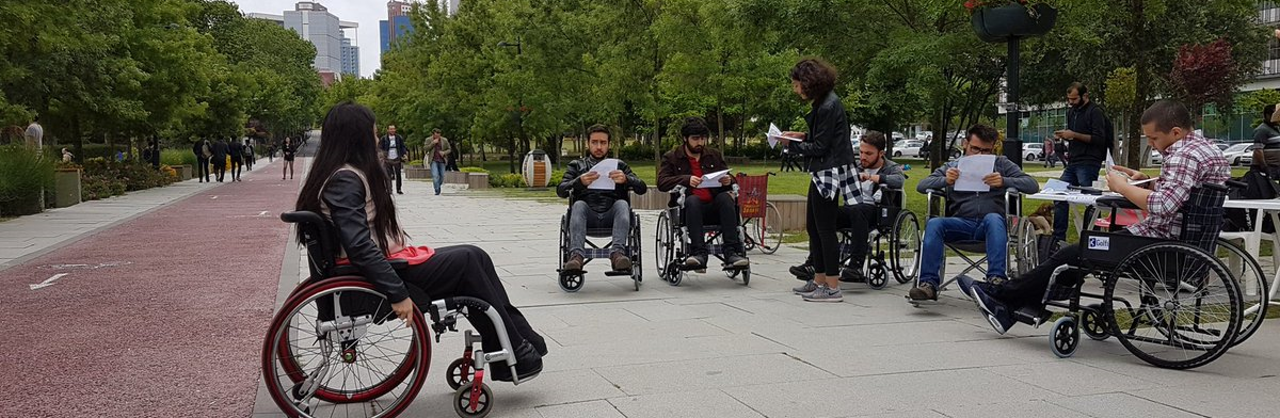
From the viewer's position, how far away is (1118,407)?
4656 mm

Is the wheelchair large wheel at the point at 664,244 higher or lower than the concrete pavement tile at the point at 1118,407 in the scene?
higher

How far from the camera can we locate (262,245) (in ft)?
42.9

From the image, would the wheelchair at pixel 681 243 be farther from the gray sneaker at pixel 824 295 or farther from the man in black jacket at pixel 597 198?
the gray sneaker at pixel 824 295

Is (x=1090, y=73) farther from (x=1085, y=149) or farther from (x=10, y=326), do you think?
(x=10, y=326)

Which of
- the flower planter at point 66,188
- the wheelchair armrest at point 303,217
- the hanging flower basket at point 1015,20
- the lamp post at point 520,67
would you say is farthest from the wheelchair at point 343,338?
the lamp post at point 520,67

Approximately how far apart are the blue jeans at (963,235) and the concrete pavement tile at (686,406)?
2.65 metres

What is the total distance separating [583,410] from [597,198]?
4040mm

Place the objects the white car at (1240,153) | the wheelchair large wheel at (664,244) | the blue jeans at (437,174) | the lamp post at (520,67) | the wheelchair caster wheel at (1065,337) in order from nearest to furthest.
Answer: the wheelchair caster wheel at (1065,337) → the wheelchair large wheel at (664,244) → the blue jeans at (437,174) → the lamp post at (520,67) → the white car at (1240,153)

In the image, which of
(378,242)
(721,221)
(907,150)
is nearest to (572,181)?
(721,221)

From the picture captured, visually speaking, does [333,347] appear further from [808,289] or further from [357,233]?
[808,289]

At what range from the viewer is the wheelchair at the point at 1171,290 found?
5.28 m

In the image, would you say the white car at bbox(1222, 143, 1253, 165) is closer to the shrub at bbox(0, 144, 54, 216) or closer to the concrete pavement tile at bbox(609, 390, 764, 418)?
the shrub at bbox(0, 144, 54, 216)

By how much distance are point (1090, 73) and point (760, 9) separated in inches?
1249

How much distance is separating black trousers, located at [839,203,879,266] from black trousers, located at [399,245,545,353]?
410cm
